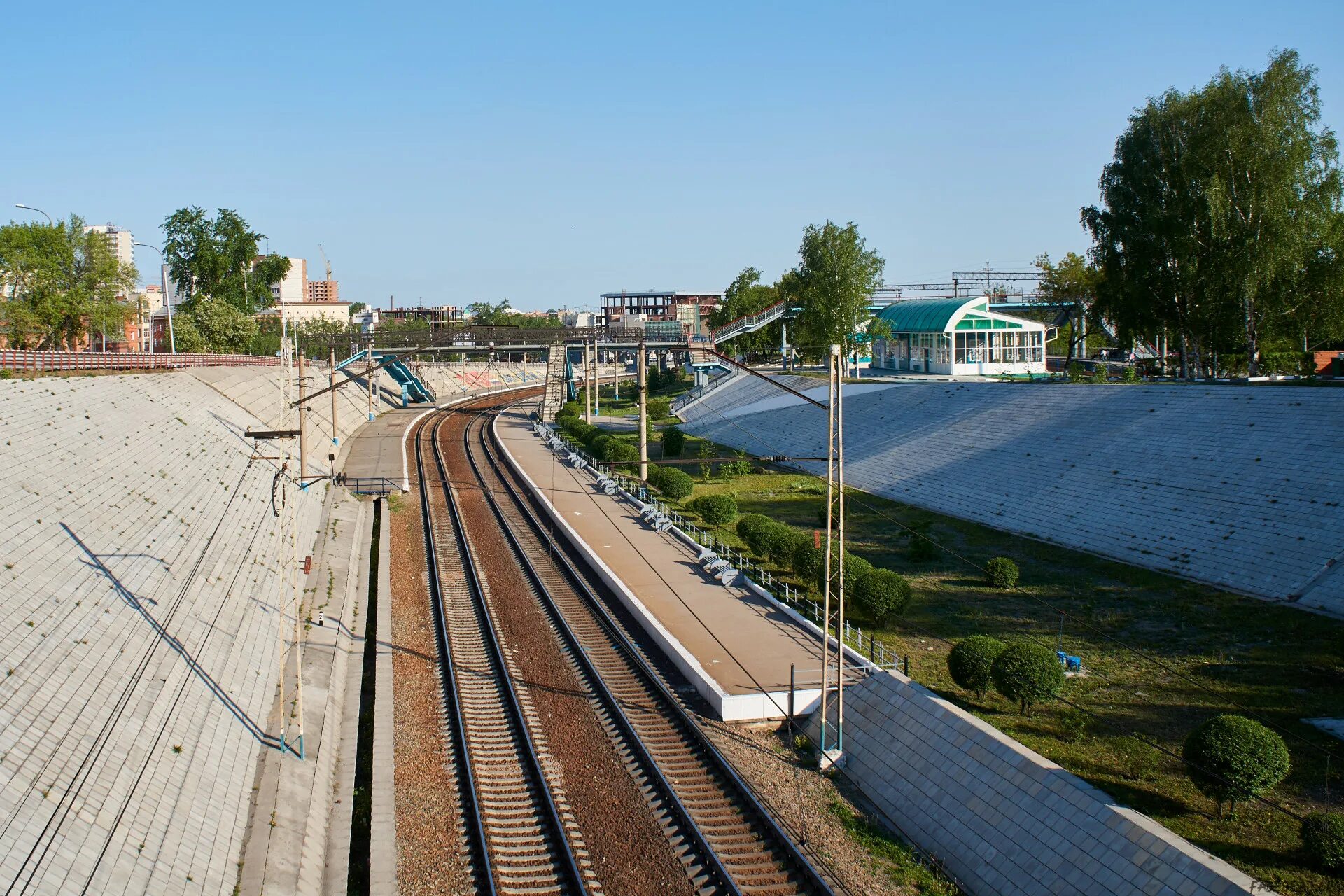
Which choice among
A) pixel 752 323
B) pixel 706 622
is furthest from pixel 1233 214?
pixel 752 323

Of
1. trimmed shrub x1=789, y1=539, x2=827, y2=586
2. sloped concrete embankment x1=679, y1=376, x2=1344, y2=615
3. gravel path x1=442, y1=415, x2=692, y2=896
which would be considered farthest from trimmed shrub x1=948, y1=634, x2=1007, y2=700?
sloped concrete embankment x1=679, y1=376, x2=1344, y2=615

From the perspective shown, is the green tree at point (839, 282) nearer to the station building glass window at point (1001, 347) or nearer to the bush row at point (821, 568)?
the station building glass window at point (1001, 347)

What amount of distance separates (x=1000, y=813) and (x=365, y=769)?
1026 cm

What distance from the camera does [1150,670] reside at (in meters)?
19.5

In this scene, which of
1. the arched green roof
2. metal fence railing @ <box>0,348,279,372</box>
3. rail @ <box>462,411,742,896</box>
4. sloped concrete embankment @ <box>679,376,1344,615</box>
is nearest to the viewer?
rail @ <box>462,411,742,896</box>

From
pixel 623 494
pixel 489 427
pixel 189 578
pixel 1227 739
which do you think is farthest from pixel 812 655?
pixel 489 427

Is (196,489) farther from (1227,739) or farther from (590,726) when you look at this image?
(1227,739)

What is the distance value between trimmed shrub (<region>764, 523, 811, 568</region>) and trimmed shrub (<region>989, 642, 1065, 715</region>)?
30.8ft

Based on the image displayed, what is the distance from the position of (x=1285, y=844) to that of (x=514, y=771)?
36.1 feet

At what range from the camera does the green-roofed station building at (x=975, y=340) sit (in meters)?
65.1

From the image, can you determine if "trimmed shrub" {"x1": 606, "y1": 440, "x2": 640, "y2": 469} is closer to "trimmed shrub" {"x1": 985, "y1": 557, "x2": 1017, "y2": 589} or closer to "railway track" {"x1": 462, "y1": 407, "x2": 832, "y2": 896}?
"railway track" {"x1": 462, "y1": 407, "x2": 832, "y2": 896}

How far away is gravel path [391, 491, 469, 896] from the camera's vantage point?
13430mm

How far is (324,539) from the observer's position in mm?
32594

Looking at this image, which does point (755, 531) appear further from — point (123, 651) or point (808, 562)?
point (123, 651)
